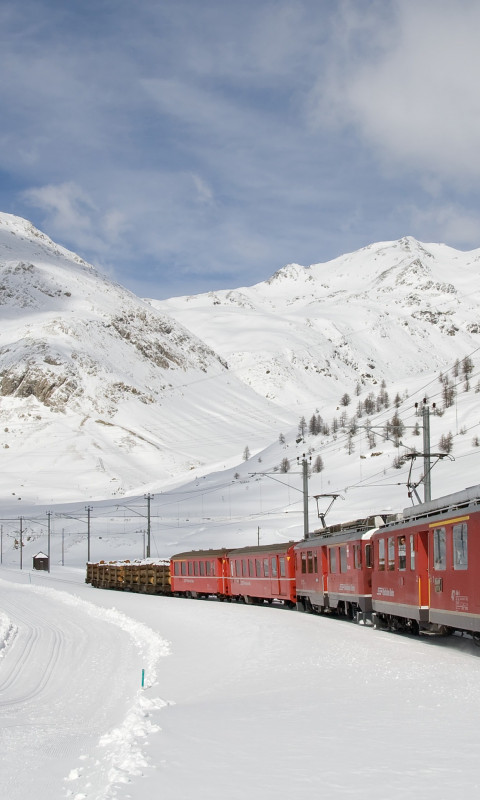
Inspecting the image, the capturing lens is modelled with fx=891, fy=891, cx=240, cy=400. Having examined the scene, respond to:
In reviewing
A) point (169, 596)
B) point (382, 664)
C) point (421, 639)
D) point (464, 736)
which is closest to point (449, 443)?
point (169, 596)

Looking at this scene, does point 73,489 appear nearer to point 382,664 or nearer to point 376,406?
point 376,406

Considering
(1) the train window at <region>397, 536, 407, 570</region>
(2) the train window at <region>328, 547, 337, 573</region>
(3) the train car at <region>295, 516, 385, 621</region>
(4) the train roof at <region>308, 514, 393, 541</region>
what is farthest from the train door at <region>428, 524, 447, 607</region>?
(2) the train window at <region>328, 547, 337, 573</region>

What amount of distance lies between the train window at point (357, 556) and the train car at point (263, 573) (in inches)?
330

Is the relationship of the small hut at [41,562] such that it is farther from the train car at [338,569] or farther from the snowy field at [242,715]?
the snowy field at [242,715]

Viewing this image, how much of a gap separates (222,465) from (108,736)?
461 feet

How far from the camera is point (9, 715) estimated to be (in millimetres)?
15234

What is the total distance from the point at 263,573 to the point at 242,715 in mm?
26755

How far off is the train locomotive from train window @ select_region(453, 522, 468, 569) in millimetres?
21

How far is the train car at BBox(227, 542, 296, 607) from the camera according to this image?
36.8m

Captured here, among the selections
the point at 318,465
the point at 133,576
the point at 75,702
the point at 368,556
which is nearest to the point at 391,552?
the point at 368,556

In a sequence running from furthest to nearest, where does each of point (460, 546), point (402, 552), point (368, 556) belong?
point (368, 556)
point (402, 552)
point (460, 546)

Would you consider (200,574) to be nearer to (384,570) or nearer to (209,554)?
(209,554)

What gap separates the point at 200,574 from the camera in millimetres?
48344

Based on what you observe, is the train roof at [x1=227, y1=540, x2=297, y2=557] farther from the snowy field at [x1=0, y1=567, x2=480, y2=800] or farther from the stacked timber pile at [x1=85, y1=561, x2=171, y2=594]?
the stacked timber pile at [x1=85, y1=561, x2=171, y2=594]
